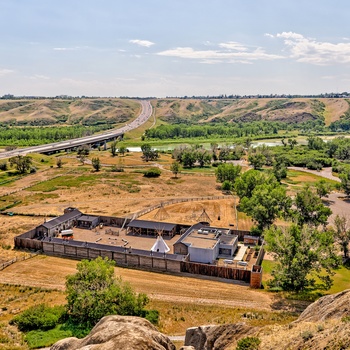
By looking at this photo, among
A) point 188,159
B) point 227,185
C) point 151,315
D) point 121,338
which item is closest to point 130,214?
point 227,185

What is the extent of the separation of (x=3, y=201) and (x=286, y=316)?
73.1m

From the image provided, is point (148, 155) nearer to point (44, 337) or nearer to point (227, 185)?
point (227, 185)

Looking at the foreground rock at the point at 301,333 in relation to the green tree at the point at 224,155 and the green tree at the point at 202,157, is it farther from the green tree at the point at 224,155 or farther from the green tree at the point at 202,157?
the green tree at the point at 224,155

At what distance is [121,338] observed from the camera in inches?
688

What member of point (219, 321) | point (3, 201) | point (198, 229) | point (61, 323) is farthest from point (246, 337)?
point (3, 201)

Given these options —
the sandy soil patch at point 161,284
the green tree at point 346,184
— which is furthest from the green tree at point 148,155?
the sandy soil patch at point 161,284

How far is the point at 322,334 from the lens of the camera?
57.8 feet

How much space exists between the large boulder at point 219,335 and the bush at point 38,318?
61.6 ft

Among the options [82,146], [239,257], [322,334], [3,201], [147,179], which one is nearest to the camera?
[322,334]

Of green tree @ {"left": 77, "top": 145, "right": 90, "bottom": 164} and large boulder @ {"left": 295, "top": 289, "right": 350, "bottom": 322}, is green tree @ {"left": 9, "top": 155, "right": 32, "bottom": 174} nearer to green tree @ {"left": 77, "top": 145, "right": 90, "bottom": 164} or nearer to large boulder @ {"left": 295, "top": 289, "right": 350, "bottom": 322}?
green tree @ {"left": 77, "top": 145, "right": 90, "bottom": 164}

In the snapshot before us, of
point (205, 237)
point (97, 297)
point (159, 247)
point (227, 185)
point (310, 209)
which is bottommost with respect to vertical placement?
point (159, 247)

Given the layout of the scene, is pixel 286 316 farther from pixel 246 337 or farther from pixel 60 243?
pixel 60 243

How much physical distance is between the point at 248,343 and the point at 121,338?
7.01m

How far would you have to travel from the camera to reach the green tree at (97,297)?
3547cm
